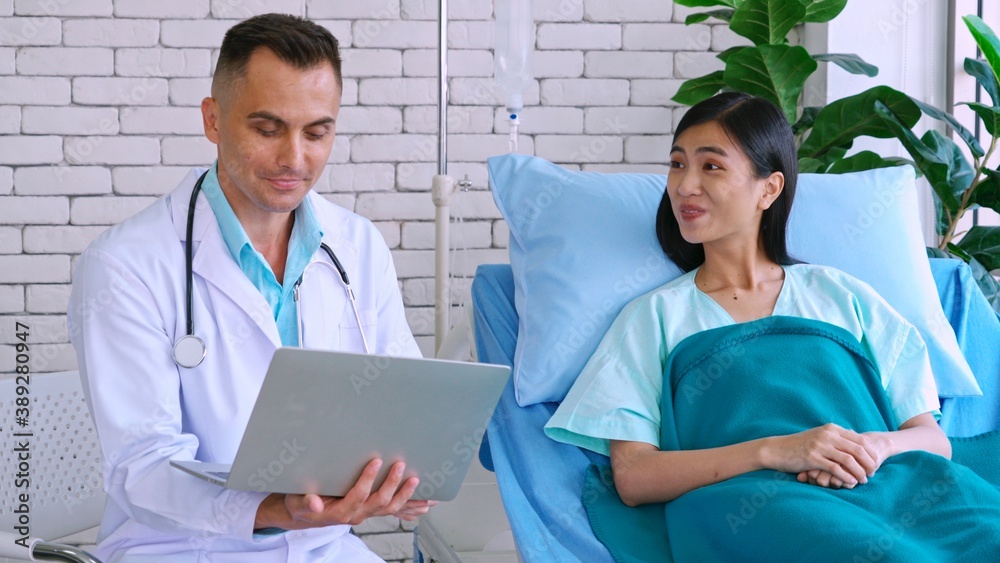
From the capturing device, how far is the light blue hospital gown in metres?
1.70

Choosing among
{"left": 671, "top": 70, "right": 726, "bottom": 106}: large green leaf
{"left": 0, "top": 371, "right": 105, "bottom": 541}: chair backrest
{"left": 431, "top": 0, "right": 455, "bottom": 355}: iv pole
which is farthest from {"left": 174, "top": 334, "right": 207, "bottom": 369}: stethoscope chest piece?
{"left": 671, "top": 70, "right": 726, "bottom": 106}: large green leaf

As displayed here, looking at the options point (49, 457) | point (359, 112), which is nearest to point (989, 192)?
point (359, 112)

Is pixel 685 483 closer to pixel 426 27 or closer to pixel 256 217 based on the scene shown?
pixel 256 217

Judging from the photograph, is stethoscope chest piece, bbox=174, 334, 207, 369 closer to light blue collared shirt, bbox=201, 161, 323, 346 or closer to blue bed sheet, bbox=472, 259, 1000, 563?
light blue collared shirt, bbox=201, 161, 323, 346

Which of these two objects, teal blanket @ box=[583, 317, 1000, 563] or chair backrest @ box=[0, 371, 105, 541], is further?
chair backrest @ box=[0, 371, 105, 541]

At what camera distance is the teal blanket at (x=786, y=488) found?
1.35 m

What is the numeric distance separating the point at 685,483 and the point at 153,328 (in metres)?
0.85

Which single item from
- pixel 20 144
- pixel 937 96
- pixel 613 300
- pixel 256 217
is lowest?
pixel 613 300

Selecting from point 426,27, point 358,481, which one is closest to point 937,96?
point 426,27

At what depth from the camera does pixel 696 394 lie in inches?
67.2

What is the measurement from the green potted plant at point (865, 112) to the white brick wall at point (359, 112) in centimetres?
27

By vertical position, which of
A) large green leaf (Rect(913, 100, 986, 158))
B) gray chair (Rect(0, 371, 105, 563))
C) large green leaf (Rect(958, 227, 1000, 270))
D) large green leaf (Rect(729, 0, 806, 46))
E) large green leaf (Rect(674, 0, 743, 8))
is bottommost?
gray chair (Rect(0, 371, 105, 563))

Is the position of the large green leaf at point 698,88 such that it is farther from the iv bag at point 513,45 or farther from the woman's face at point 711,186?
the woman's face at point 711,186

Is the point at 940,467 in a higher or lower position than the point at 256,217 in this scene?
lower
